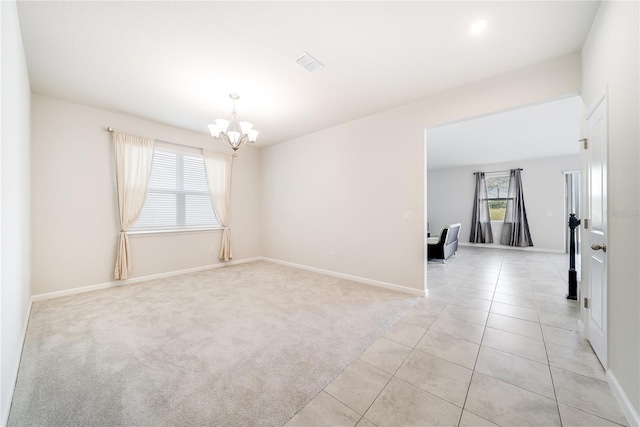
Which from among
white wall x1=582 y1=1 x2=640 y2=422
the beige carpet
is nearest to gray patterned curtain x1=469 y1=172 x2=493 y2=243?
the beige carpet

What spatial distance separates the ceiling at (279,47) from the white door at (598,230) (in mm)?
940

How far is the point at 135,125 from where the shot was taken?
154 inches

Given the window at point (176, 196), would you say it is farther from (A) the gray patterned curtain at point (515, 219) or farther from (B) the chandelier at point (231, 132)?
(A) the gray patterned curtain at point (515, 219)

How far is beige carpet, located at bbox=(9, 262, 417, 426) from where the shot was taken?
142 centimetres

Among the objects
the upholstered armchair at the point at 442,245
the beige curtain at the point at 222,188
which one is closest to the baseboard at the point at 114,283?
the beige curtain at the point at 222,188

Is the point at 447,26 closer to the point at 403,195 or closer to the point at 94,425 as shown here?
the point at 403,195

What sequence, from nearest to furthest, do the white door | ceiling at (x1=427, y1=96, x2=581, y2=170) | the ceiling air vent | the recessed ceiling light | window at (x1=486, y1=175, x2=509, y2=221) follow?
1. the white door
2. the recessed ceiling light
3. the ceiling air vent
4. ceiling at (x1=427, y1=96, x2=581, y2=170)
5. window at (x1=486, y1=175, x2=509, y2=221)

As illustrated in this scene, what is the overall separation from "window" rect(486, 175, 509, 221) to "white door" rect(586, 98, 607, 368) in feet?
20.9

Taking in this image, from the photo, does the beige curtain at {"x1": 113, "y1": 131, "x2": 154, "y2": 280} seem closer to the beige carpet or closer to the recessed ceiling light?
the beige carpet

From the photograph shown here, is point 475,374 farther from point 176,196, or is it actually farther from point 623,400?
point 176,196

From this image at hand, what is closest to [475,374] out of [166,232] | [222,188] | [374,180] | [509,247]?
[374,180]

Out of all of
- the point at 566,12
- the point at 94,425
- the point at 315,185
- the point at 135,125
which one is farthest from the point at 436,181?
the point at 94,425

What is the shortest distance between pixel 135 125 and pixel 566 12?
540cm

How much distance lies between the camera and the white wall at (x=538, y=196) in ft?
21.8
